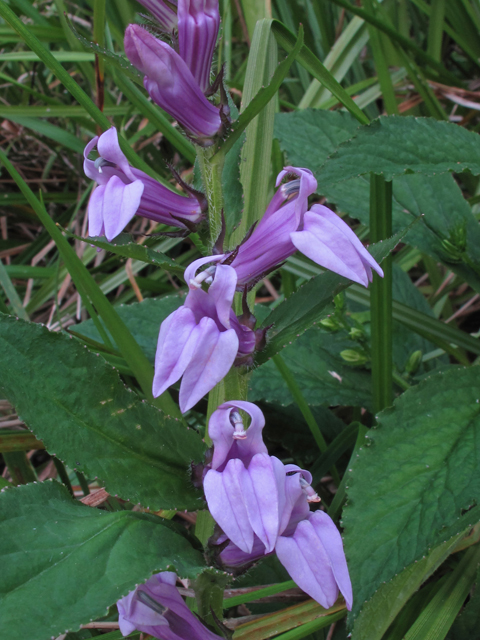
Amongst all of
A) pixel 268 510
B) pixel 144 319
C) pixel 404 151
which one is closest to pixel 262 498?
pixel 268 510

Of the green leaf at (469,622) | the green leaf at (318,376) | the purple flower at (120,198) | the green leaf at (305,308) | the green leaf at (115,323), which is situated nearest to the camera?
the purple flower at (120,198)

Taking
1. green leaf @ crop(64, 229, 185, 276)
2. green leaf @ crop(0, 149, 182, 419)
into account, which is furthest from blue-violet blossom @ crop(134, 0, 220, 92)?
green leaf @ crop(0, 149, 182, 419)

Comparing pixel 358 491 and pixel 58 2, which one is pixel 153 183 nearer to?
pixel 358 491

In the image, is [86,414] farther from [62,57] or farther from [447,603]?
[62,57]

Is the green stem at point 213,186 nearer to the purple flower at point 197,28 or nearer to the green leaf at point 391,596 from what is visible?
the purple flower at point 197,28

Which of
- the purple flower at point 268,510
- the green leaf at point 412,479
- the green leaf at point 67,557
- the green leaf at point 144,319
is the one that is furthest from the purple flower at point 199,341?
the green leaf at point 144,319

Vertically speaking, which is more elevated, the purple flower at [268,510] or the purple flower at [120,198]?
the purple flower at [120,198]

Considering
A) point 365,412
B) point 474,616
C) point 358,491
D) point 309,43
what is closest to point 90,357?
point 358,491
